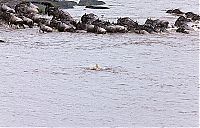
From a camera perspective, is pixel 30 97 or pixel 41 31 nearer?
pixel 30 97

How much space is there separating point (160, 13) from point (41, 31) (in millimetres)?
20162

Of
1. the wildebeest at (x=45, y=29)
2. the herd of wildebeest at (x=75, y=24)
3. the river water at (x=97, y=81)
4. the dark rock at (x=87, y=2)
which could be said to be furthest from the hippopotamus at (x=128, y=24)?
the dark rock at (x=87, y=2)

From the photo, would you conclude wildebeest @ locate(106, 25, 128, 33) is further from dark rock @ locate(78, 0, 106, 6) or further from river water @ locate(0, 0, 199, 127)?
dark rock @ locate(78, 0, 106, 6)

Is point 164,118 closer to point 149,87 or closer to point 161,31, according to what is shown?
point 149,87

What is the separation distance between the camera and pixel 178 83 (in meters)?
18.9

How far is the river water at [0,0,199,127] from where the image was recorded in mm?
14375

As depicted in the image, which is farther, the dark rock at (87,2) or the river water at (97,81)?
the dark rock at (87,2)

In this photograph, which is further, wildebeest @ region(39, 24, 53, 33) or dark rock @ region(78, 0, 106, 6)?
dark rock @ region(78, 0, 106, 6)

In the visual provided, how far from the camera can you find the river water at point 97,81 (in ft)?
47.2

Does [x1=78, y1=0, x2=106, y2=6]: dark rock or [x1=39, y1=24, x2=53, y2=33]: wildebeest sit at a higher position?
[x1=78, y1=0, x2=106, y2=6]: dark rock

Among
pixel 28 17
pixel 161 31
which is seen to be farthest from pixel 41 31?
pixel 161 31

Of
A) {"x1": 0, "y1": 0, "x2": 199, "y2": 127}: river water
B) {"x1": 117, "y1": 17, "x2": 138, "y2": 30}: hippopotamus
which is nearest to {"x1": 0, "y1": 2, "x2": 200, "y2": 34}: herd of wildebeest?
{"x1": 117, "y1": 17, "x2": 138, "y2": 30}: hippopotamus

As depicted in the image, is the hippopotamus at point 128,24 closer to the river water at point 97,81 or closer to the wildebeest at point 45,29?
the river water at point 97,81

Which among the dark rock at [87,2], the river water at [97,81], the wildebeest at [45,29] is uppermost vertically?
the dark rock at [87,2]
